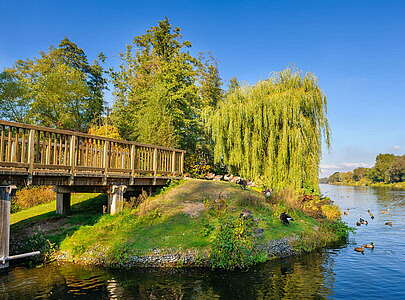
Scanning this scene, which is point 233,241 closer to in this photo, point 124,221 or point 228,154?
point 124,221

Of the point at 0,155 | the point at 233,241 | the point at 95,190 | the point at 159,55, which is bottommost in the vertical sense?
the point at 233,241

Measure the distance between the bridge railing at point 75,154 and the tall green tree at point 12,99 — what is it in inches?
829

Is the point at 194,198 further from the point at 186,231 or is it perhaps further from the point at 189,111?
the point at 189,111

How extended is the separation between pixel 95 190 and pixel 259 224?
8.12 meters

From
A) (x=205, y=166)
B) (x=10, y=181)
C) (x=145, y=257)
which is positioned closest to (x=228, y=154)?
(x=205, y=166)

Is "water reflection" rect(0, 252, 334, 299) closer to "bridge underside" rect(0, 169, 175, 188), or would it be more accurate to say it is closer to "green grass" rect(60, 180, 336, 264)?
"green grass" rect(60, 180, 336, 264)

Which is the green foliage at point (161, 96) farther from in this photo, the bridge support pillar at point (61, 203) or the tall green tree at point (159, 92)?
the bridge support pillar at point (61, 203)

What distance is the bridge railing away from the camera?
10.9 meters

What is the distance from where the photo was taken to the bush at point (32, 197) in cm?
2100

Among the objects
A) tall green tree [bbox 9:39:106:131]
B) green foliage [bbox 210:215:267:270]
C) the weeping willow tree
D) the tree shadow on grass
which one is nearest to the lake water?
green foliage [bbox 210:215:267:270]

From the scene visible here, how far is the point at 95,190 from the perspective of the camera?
618 inches

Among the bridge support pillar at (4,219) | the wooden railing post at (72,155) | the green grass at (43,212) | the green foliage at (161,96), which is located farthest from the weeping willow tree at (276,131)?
the bridge support pillar at (4,219)

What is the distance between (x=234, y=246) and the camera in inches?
479

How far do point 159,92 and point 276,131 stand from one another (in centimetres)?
1005
